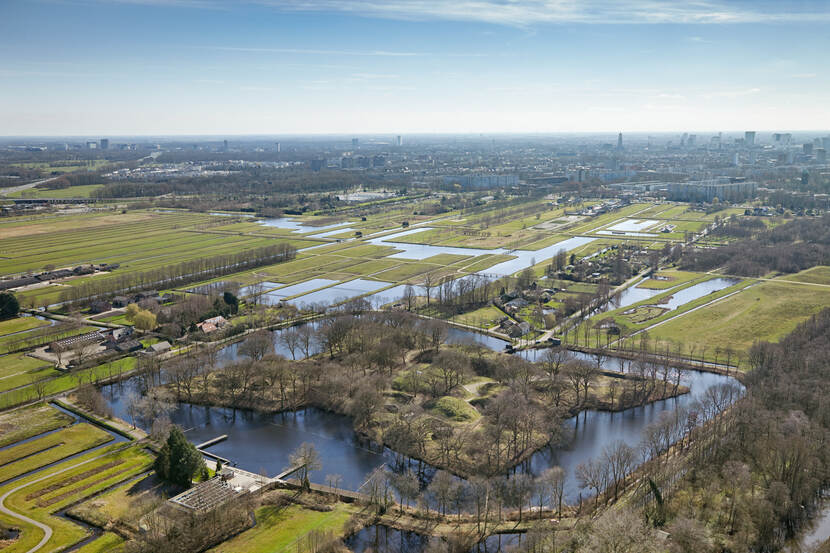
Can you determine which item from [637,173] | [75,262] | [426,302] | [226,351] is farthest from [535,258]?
[637,173]

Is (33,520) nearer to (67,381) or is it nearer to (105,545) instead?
(105,545)

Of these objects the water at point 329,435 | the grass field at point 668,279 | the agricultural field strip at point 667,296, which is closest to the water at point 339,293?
the water at point 329,435

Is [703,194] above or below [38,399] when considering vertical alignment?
above

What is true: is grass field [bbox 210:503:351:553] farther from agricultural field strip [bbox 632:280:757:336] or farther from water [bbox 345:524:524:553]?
agricultural field strip [bbox 632:280:757:336]

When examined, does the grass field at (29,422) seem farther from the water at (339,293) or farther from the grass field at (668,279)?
the grass field at (668,279)

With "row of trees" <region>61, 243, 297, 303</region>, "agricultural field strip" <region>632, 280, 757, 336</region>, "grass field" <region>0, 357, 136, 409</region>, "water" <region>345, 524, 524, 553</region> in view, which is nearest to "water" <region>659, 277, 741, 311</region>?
"agricultural field strip" <region>632, 280, 757, 336</region>

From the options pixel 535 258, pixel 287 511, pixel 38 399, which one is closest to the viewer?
pixel 287 511

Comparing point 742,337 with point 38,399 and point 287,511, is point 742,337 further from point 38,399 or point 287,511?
point 38,399
